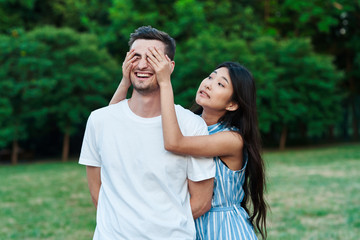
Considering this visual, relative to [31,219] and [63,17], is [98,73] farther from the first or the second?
[31,219]

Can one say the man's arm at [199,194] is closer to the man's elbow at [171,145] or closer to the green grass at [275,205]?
the man's elbow at [171,145]

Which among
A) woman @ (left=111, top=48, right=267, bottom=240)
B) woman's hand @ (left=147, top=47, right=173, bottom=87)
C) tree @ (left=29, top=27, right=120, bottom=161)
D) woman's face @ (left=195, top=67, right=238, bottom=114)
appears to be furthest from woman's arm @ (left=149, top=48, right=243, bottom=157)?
tree @ (left=29, top=27, right=120, bottom=161)

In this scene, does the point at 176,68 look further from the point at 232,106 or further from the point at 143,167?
the point at 143,167

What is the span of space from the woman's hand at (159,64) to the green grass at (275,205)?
329cm

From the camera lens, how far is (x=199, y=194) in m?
2.55

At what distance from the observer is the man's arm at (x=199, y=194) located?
8.23 ft

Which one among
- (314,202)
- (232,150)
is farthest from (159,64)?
(314,202)

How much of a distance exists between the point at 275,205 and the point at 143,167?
7.44 metres

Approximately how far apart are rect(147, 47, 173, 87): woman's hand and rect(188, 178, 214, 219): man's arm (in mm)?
596

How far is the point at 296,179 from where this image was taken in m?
13.5

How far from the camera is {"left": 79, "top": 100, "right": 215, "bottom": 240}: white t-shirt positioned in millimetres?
2354

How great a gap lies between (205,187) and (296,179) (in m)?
11.5

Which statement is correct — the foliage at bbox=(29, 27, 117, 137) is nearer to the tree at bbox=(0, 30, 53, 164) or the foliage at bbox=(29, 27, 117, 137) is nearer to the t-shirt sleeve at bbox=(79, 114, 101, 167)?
the tree at bbox=(0, 30, 53, 164)

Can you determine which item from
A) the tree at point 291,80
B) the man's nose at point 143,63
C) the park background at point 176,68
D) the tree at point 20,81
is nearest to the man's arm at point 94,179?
the man's nose at point 143,63
